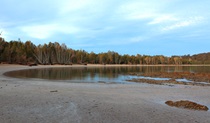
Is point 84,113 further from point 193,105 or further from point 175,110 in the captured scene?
point 193,105

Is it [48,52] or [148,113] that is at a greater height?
[48,52]

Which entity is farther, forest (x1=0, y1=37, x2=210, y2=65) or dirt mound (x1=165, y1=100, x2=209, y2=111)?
forest (x1=0, y1=37, x2=210, y2=65)

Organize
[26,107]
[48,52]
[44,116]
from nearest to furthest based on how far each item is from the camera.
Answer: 1. [44,116]
2. [26,107]
3. [48,52]

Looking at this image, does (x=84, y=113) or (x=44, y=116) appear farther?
(x=84, y=113)

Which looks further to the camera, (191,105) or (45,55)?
(45,55)

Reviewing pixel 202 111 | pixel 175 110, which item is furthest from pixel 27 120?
pixel 202 111

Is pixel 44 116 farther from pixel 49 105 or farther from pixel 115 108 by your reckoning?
pixel 115 108

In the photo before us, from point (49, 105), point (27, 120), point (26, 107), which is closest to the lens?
point (27, 120)

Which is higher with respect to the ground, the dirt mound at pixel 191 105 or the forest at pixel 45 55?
the forest at pixel 45 55

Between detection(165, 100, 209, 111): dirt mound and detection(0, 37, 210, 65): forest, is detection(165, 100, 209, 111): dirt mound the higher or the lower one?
the lower one

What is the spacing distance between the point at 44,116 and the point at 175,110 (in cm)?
617

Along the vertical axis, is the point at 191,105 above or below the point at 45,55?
below

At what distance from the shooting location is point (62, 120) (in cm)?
778

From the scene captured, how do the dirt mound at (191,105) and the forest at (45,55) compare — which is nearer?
the dirt mound at (191,105)
